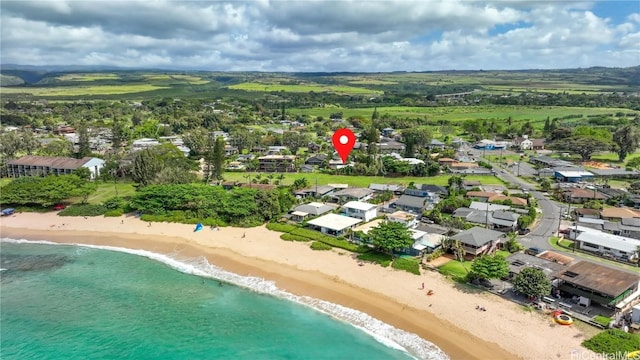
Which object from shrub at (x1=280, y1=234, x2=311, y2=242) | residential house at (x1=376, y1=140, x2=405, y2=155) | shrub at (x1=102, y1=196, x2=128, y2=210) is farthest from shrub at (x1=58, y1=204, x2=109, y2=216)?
residential house at (x1=376, y1=140, x2=405, y2=155)

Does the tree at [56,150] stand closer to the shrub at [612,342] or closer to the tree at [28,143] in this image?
the tree at [28,143]

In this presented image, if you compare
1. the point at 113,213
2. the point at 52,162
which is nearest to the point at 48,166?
the point at 52,162

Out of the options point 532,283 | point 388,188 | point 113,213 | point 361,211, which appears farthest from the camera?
point 388,188

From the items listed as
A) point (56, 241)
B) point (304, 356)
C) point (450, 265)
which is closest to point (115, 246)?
point (56, 241)

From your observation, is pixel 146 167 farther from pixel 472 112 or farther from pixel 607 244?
pixel 472 112

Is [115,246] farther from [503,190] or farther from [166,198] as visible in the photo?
[503,190]

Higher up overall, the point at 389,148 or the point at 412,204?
the point at 389,148
